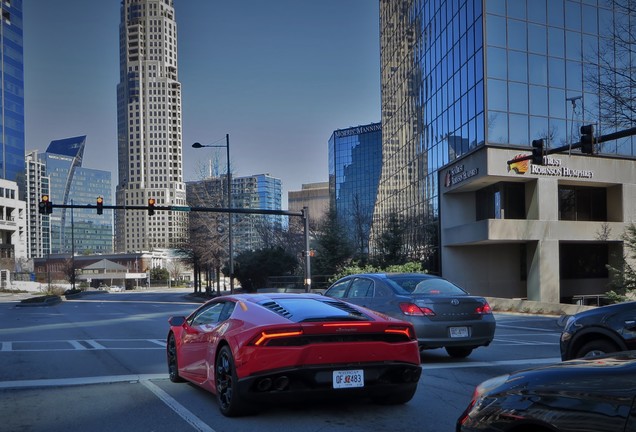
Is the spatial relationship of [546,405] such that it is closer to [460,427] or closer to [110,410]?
[460,427]

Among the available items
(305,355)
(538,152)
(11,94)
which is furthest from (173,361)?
(11,94)

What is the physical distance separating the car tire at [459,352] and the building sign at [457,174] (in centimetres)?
2679

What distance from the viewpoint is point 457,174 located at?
4028 centimetres

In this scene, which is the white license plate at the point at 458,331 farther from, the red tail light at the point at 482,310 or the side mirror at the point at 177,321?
the side mirror at the point at 177,321

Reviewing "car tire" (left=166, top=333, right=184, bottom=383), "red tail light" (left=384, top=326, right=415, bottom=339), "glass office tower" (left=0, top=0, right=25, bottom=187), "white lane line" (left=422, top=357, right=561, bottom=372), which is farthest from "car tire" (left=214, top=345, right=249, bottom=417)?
"glass office tower" (left=0, top=0, right=25, bottom=187)

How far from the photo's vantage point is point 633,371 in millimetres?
3258

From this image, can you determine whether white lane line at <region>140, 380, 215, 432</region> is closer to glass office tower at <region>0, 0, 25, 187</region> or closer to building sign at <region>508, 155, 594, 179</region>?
building sign at <region>508, 155, 594, 179</region>

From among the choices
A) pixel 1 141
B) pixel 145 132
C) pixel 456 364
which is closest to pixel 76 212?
pixel 145 132

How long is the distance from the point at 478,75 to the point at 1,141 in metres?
95.0

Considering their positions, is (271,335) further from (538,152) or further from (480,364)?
(538,152)

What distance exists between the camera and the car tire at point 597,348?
758cm

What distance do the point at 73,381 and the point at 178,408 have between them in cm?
285

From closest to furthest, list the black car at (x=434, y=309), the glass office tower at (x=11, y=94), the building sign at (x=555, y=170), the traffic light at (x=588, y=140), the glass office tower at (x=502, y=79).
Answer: the black car at (x=434, y=309) → the traffic light at (x=588, y=140) → the glass office tower at (x=502, y=79) → the building sign at (x=555, y=170) → the glass office tower at (x=11, y=94)

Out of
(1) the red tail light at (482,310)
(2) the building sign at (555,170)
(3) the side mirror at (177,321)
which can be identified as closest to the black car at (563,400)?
(3) the side mirror at (177,321)
